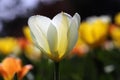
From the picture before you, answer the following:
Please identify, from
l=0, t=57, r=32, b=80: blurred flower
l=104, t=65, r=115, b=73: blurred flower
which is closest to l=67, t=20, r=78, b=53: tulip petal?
l=0, t=57, r=32, b=80: blurred flower

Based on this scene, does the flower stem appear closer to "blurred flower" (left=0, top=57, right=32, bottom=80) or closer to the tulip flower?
"blurred flower" (left=0, top=57, right=32, bottom=80)

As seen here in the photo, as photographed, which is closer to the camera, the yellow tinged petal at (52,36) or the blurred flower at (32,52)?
the yellow tinged petal at (52,36)

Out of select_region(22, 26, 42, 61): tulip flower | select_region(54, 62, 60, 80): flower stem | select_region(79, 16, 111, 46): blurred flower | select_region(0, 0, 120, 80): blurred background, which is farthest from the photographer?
select_region(22, 26, 42, 61): tulip flower

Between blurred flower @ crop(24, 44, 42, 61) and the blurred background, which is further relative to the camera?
blurred flower @ crop(24, 44, 42, 61)

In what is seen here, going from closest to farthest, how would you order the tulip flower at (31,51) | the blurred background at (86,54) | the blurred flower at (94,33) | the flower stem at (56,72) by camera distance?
1. the flower stem at (56,72)
2. the blurred background at (86,54)
3. the blurred flower at (94,33)
4. the tulip flower at (31,51)

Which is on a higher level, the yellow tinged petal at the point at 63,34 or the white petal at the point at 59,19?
the white petal at the point at 59,19

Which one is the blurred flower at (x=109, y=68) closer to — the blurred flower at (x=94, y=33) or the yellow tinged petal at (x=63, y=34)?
the blurred flower at (x=94, y=33)

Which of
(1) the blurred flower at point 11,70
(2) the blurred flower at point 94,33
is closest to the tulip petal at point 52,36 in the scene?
(1) the blurred flower at point 11,70

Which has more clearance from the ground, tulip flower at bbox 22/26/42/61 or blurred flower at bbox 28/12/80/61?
blurred flower at bbox 28/12/80/61
